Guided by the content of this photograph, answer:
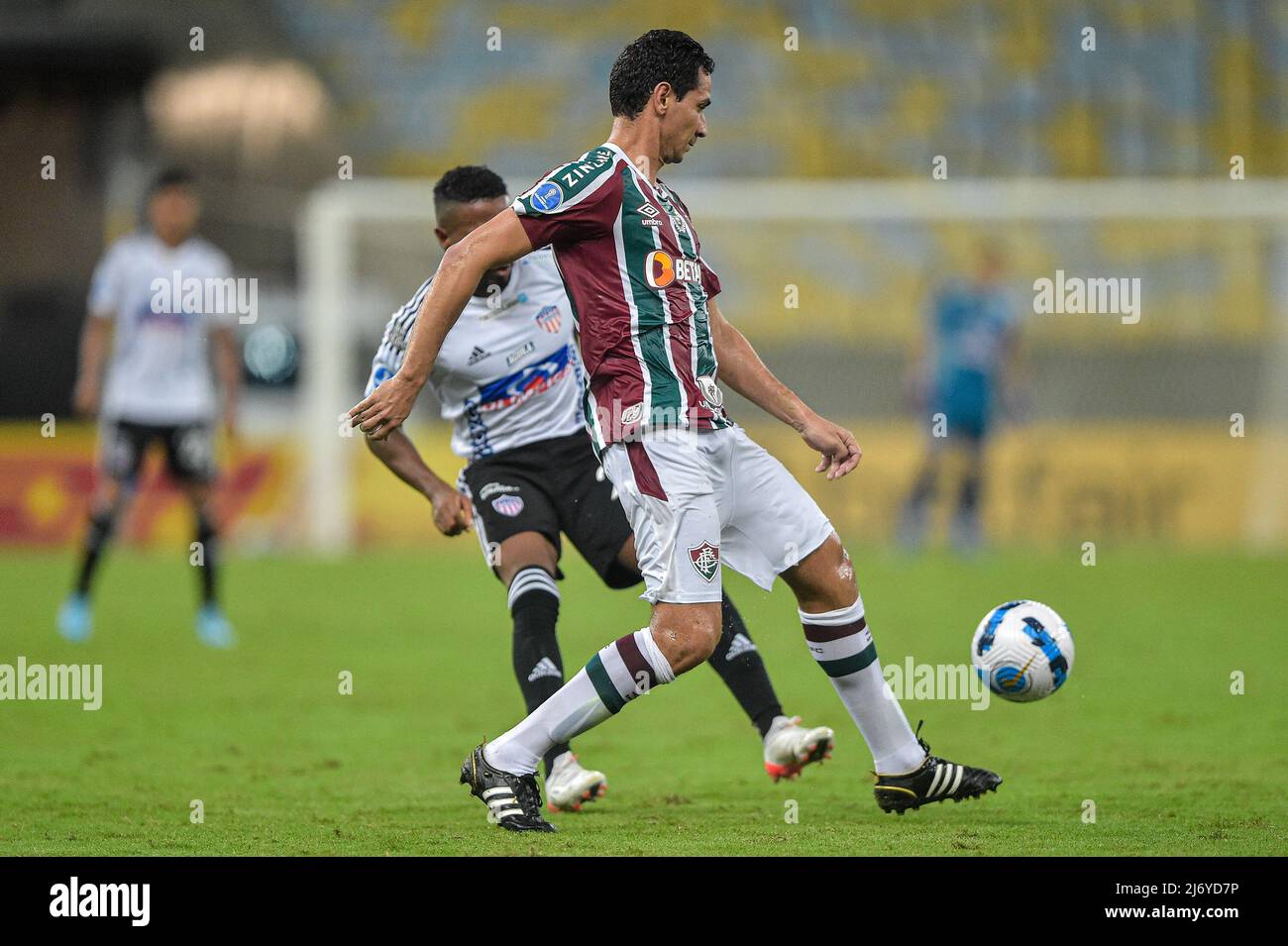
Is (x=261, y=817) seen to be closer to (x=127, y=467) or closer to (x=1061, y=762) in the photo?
(x=1061, y=762)

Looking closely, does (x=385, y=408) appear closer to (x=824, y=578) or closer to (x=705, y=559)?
(x=705, y=559)

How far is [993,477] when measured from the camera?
1769 cm

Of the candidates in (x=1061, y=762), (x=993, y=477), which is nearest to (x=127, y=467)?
(x=1061, y=762)

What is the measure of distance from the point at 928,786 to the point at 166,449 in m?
6.25

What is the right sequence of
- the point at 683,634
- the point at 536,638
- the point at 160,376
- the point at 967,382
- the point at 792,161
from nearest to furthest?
the point at 683,634 < the point at 536,638 < the point at 160,376 < the point at 967,382 < the point at 792,161

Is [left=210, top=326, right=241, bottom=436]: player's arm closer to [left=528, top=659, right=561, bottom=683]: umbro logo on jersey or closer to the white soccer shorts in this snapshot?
[left=528, top=659, right=561, bottom=683]: umbro logo on jersey

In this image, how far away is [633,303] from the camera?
4973 mm

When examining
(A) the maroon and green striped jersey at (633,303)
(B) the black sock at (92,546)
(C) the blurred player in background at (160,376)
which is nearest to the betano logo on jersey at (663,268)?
(A) the maroon and green striped jersey at (633,303)

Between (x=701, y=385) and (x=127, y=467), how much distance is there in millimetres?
6094

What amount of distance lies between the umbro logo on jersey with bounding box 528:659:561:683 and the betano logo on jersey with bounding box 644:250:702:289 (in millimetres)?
1333

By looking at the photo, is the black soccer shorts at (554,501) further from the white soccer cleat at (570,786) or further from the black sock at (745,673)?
the white soccer cleat at (570,786)

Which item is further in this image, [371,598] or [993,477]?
[993,477]

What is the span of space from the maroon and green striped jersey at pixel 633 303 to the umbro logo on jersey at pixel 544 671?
0.88 m

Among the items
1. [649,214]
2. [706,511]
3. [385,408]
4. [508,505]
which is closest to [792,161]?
[508,505]
